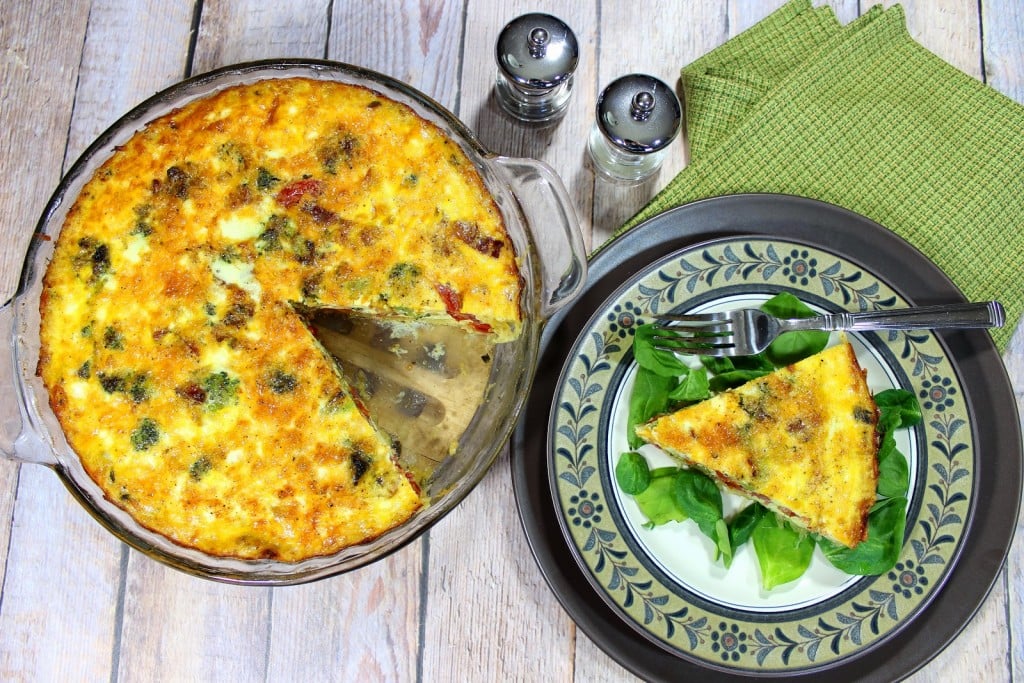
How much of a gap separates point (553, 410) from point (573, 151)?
38.0 inches

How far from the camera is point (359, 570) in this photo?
2748mm

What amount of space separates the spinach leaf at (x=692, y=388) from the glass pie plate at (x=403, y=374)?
46 cm

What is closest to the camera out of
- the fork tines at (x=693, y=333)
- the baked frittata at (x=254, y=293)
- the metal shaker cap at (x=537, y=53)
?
the baked frittata at (x=254, y=293)

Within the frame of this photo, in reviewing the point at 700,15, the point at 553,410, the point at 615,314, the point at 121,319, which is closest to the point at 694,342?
the point at 615,314

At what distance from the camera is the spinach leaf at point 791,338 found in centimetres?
251

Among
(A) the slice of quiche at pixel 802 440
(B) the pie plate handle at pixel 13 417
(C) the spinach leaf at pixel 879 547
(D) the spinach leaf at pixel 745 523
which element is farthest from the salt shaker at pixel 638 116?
(B) the pie plate handle at pixel 13 417

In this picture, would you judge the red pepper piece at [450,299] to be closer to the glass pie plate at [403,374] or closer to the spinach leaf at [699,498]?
the glass pie plate at [403,374]

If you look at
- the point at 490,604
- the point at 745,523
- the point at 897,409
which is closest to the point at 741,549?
the point at 745,523

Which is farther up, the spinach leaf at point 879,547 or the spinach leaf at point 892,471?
the spinach leaf at point 892,471

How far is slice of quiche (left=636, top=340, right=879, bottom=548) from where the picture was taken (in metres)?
2.45

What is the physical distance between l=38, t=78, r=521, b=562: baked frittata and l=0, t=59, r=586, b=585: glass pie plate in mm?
70

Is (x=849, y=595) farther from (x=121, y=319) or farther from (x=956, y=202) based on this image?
(x=121, y=319)

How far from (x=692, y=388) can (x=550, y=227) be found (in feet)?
2.21

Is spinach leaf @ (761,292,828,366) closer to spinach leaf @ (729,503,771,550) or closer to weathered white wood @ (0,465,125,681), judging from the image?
spinach leaf @ (729,503,771,550)
